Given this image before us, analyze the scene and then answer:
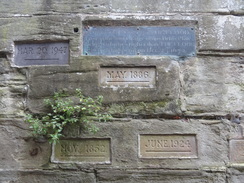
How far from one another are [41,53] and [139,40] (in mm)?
1027

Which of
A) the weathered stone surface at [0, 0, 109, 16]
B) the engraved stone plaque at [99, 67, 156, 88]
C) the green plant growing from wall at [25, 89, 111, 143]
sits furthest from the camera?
the weathered stone surface at [0, 0, 109, 16]

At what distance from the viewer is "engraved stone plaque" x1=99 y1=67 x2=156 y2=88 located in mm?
2832

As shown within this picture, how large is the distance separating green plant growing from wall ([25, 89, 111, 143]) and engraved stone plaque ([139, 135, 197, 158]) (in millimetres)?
449

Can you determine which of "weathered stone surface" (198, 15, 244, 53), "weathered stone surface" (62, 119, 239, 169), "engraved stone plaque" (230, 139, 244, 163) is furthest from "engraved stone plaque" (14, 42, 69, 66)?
"engraved stone plaque" (230, 139, 244, 163)

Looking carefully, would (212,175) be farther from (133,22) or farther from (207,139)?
(133,22)

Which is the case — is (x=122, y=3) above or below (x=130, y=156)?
above

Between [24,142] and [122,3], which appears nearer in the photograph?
[24,142]

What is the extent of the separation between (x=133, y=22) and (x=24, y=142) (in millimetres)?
1636

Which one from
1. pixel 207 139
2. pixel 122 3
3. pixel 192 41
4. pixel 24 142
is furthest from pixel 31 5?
pixel 207 139

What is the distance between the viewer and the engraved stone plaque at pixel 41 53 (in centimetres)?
289

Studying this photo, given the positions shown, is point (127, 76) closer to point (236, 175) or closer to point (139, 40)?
point (139, 40)

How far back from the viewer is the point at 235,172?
2686 millimetres

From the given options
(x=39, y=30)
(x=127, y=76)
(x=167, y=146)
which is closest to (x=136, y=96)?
(x=127, y=76)

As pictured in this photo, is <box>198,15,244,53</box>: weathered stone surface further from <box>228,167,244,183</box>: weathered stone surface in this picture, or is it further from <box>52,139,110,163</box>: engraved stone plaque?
<box>52,139,110,163</box>: engraved stone plaque
